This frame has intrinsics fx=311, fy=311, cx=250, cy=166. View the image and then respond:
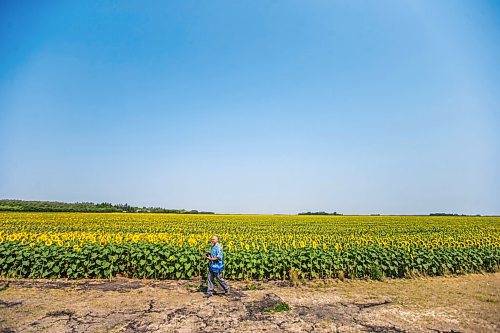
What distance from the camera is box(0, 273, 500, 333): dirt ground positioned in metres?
7.17

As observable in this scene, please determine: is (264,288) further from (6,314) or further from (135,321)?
(6,314)

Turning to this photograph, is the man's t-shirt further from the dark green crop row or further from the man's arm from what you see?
the dark green crop row

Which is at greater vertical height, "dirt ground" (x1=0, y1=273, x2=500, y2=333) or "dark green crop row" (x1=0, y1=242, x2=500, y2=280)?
"dark green crop row" (x1=0, y1=242, x2=500, y2=280)

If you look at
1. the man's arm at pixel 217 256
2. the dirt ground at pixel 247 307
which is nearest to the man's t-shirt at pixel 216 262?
the man's arm at pixel 217 256

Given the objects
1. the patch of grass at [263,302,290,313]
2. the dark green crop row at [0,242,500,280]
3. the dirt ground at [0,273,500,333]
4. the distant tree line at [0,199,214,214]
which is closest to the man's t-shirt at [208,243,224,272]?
the dirt ground at [0,273,500,333]

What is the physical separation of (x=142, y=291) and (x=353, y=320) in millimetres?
6575

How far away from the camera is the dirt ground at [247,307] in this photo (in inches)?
282

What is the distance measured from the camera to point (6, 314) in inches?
306

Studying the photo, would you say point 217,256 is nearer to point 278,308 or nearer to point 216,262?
point 216,262

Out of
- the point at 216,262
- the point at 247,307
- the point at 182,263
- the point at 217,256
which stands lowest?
the point at 247,307

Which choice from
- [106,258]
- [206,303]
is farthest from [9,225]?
[206,303]

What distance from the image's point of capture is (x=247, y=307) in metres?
8.69

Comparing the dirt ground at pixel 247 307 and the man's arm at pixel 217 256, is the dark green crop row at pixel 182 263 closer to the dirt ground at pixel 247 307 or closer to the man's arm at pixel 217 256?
the dirt ground at pixel 247 307

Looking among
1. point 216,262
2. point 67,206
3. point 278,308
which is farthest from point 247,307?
point 67,206
